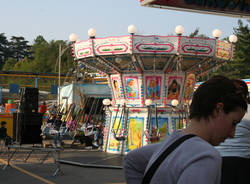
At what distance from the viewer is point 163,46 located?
1477 cm

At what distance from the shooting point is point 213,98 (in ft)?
5.36

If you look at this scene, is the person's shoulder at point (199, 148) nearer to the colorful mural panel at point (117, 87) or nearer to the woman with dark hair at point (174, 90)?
the woman with dark hair at point (174, 90)

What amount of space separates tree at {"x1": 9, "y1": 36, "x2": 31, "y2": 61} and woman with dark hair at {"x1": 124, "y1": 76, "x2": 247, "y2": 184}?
340 ft

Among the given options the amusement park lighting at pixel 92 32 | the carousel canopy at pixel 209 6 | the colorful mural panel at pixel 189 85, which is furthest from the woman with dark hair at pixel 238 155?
the colorful mural panel at pixel 189 85

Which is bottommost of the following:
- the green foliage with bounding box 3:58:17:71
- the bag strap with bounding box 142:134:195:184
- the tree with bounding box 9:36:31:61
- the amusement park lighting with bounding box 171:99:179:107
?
the amusement park lighting with bounding box 171:99:179:107

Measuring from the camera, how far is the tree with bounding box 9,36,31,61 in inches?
4043

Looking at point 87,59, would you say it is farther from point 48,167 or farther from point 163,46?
point 48,167

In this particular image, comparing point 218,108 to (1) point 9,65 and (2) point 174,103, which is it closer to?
(2) point 174,103

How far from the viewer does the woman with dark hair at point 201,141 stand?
57.1 inches

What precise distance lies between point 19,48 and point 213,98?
350 feet

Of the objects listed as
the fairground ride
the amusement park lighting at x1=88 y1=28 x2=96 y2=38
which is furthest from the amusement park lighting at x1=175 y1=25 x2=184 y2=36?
the amusement park lighting at x1=88 y1=28 x2=96 y2=38

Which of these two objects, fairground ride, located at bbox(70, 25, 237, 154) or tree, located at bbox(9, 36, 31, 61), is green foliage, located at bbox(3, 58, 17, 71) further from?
fairground ride, located at bbox(70, 25, 237, 154)

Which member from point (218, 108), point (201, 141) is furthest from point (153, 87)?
point (201, 141)

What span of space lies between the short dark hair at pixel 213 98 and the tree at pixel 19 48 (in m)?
104
